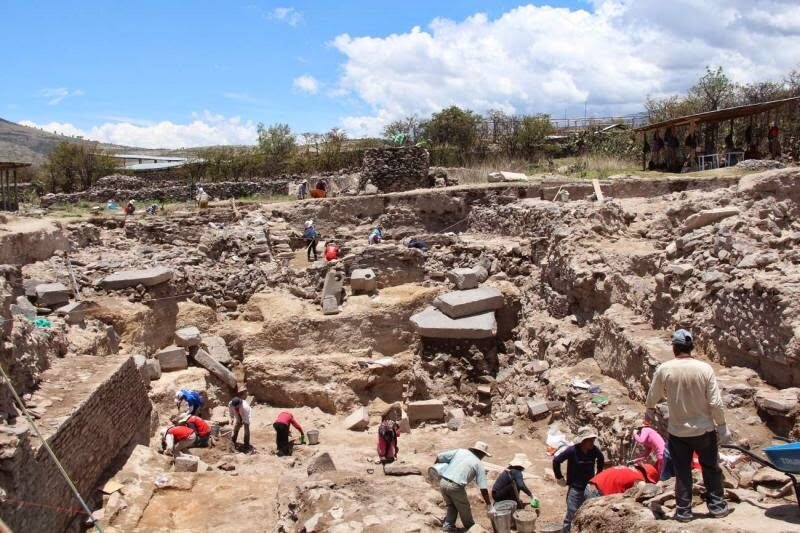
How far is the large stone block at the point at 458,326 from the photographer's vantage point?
9.83 meters

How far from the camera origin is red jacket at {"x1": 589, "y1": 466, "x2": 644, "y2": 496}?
4.57m

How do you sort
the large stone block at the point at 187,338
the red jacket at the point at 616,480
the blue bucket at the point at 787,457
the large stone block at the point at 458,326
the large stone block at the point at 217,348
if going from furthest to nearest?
the large stone block at the point at 217,348 < the large stone block at the point at 187,338 < the large stone block at the point at 458,326 < the red jacket at the point at 616,480 < the blue bucket at the point at 787,457

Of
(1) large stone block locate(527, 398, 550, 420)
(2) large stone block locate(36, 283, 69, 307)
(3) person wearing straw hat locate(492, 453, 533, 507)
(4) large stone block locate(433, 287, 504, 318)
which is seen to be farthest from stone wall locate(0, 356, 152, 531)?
(1) large stone block locate(527, 398, 550, 420)

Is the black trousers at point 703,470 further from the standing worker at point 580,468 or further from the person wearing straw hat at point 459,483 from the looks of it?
the person wearing straw hat at point 459,483

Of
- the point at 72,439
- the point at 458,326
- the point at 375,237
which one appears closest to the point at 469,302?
the point at 458,326

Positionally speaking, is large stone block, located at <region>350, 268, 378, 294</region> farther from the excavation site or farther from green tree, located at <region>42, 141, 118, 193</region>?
green tree, located at <region>42, 141, 118, 193</region>

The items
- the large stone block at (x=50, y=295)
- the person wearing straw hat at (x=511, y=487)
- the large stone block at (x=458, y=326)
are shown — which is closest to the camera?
the person wearing straw hat at (x=511, y=487)

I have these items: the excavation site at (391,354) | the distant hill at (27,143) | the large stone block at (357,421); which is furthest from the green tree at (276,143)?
the distant hill at (27,143)

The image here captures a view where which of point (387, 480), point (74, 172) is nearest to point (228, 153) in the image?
point (74, 172)

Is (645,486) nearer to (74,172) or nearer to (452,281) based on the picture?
(452,281)

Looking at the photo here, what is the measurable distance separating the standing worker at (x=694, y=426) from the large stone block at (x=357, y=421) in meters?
5.88

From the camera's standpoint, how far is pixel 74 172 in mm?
27109

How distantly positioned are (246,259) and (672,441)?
10952 millimetres

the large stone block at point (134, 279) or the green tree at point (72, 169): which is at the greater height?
the green tree at point (72, 169)
